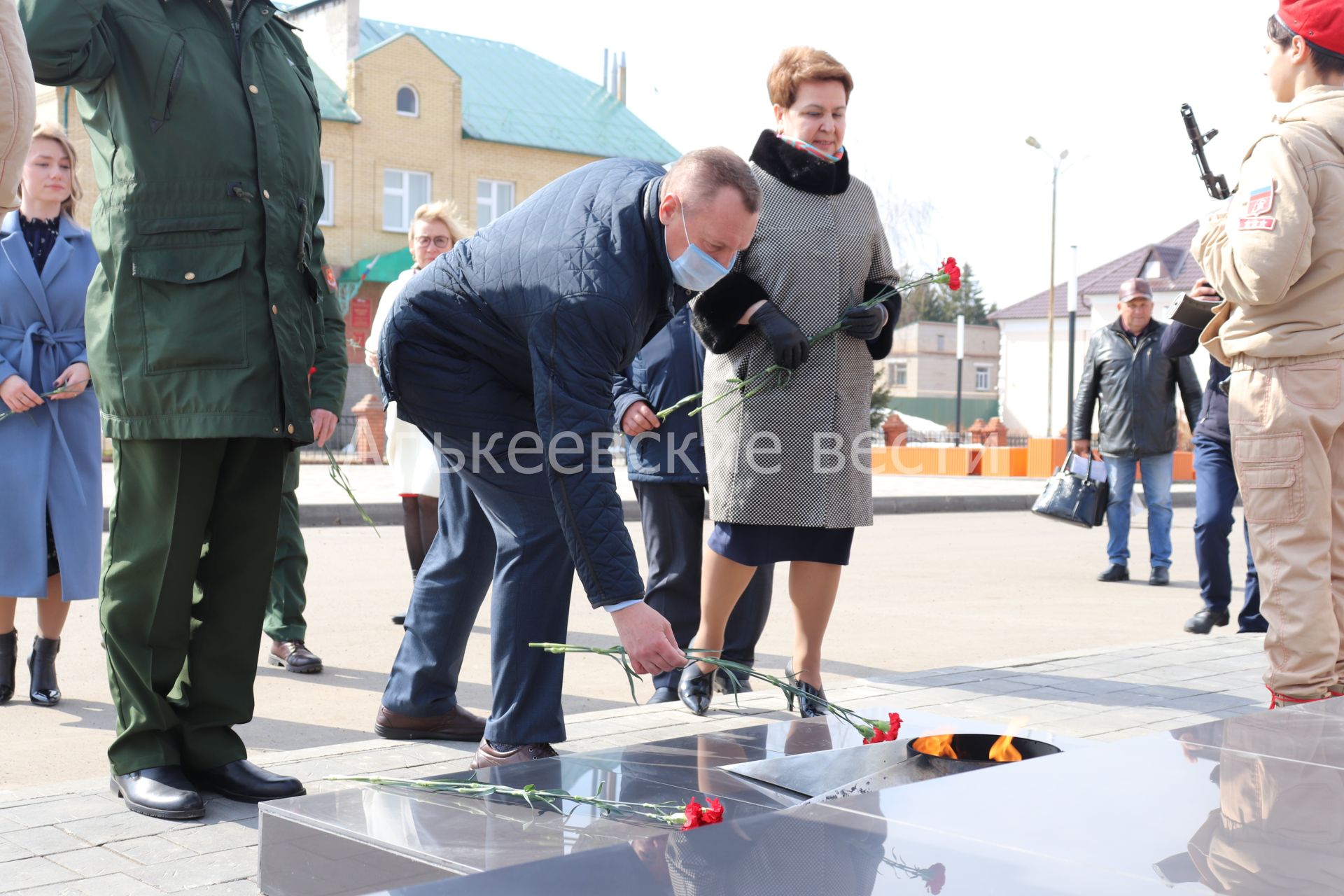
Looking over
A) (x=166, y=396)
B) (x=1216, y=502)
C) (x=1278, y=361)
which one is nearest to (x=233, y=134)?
(x=166, y=396)

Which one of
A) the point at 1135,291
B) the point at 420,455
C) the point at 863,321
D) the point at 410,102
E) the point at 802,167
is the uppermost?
the point at 410,102

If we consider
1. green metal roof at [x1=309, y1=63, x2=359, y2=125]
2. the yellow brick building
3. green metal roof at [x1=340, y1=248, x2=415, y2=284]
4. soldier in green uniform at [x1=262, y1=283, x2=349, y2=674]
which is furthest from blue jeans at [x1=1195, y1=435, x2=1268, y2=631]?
green metal roof at [x1=309, y1=63, x2=359, y2=125]

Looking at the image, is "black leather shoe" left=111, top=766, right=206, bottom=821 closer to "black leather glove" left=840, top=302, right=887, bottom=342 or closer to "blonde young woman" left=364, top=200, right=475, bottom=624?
"black leather glove" left=840, top=302, right=887, bottom=342

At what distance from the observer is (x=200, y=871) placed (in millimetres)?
2992

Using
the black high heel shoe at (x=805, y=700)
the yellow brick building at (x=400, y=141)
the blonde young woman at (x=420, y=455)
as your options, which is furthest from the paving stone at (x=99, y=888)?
the yellow brick building at (x=400, y=141)

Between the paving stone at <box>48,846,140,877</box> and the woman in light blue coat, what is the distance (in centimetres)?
235

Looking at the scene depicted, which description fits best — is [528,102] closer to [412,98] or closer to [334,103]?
[412,98]

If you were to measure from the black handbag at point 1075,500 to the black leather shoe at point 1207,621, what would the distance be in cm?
204

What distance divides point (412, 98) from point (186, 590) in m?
34.1

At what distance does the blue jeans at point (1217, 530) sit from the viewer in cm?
751

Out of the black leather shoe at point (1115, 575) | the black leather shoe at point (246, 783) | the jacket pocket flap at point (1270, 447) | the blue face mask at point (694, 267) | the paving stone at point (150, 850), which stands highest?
the blue face mask at point (694, 267)

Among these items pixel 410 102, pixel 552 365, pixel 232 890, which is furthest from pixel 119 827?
pixel 410 102

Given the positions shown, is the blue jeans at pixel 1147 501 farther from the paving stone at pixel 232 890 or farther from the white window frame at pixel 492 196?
the white window frame at pixel 492 196

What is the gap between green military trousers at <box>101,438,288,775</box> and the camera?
3.55 meters
